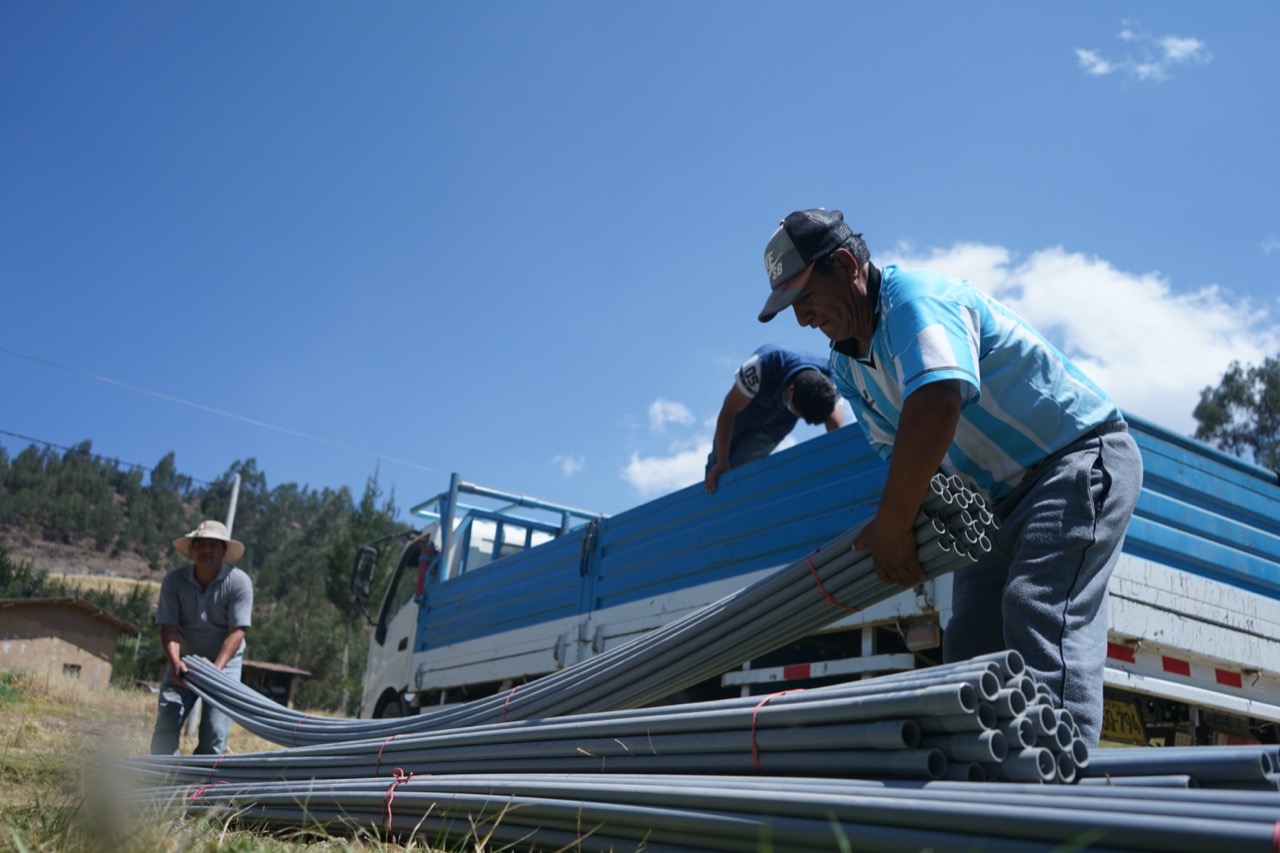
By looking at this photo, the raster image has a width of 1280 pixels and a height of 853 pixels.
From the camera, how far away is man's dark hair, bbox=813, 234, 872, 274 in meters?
2.71

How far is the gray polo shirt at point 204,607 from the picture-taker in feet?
18.2

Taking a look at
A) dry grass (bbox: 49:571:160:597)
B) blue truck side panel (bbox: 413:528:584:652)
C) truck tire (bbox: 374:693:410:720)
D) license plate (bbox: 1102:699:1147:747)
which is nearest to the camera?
license plate (bbox: 1102:699:1147:747)

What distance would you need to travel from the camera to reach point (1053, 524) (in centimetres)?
245

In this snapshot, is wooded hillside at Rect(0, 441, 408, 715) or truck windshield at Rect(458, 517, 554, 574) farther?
wooded hillside at Rect(0, 441, 408, 715)

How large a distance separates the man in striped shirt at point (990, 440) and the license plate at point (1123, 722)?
5.54 ft

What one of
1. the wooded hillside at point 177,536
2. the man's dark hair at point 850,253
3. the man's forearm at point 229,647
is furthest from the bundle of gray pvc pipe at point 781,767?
the wooded hillside at point 177,536

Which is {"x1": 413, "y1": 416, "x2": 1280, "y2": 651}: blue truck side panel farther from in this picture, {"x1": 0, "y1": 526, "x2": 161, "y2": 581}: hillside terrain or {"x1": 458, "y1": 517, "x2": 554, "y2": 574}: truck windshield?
{"x1": 0, "y1": 526, "x2": 161, "y2": 581}: hillside terrain

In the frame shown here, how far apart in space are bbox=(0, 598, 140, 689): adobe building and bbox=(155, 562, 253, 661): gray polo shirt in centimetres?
1678

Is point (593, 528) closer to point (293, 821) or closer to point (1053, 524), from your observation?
point (293, 821)

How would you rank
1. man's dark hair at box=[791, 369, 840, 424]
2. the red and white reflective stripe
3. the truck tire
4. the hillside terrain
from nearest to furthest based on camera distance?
the red and white reflective stripe → man's dark hair at box=[791, 369, 840, 424] → the truck tire → the hillside terrain

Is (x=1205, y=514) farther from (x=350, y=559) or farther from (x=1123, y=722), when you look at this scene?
(x=350, y=559)

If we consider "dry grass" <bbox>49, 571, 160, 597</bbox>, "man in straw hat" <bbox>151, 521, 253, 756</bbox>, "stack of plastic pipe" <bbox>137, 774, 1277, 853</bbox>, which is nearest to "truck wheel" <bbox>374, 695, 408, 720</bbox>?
"man in straw hat" <bbox>151, 521, 253, 756</bbox>

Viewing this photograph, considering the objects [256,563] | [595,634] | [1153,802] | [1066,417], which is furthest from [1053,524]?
[256,563]

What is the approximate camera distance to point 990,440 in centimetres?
265
